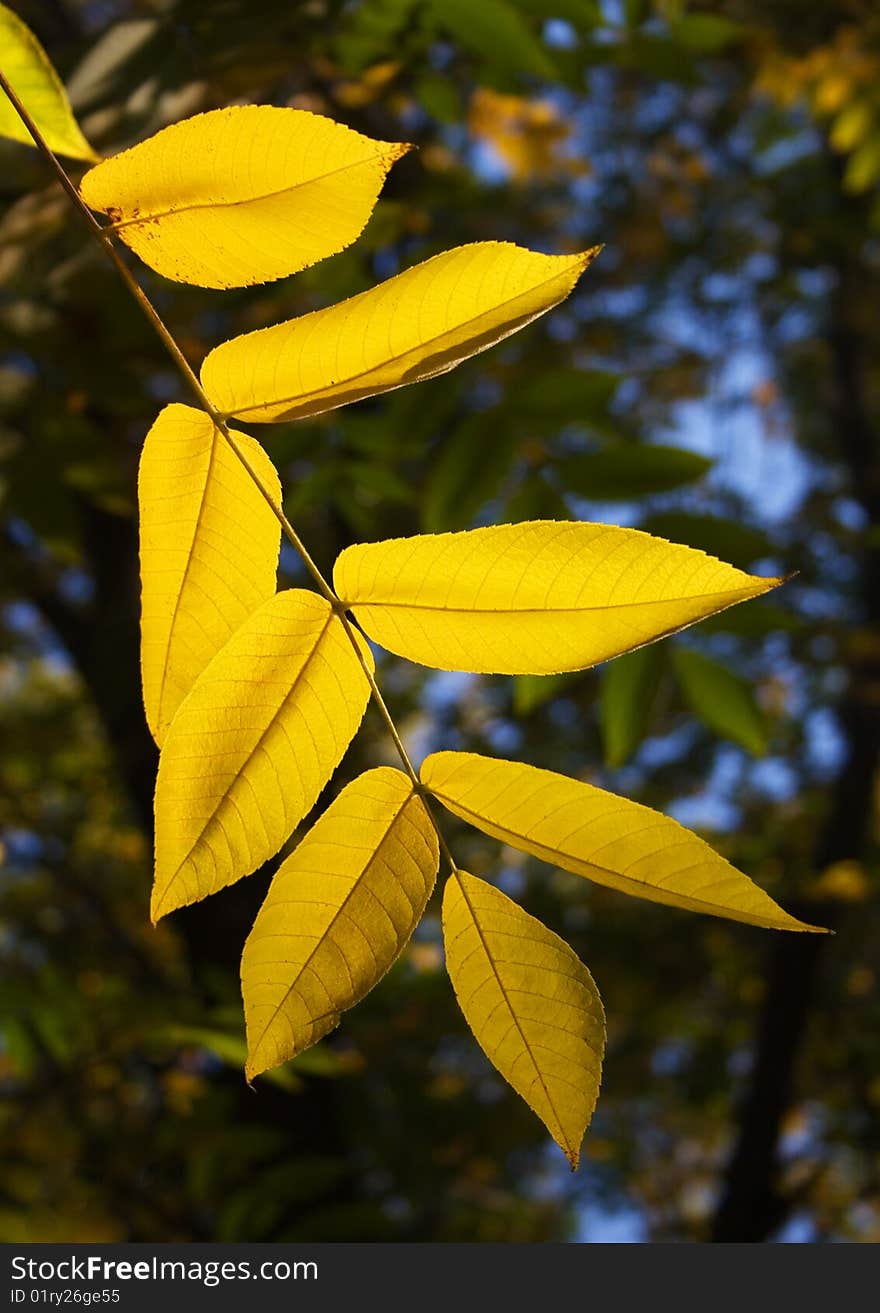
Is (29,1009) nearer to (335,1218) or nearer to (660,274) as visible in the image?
(335,1218)

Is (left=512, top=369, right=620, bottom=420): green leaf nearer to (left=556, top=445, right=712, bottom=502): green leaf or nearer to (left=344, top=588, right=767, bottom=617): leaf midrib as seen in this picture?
(left=556, top=445, right=712, bottom=502): green leaf

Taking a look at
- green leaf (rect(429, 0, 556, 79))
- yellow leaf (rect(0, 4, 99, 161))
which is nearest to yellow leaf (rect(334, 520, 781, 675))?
yellow leaf (rect(0, 4, 99, 161))

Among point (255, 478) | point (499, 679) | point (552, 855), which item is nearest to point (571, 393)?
point (255, 478)

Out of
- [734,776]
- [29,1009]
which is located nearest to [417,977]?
[29,1009]

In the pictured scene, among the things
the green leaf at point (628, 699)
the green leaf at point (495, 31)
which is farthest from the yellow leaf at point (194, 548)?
the green leaf at point (495, 31)

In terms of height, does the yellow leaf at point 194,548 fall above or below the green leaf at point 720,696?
above

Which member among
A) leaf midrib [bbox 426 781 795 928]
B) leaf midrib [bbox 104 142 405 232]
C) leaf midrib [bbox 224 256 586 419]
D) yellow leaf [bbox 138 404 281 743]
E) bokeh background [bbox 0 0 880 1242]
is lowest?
bokeh background [bbox 0 0 880 1242]

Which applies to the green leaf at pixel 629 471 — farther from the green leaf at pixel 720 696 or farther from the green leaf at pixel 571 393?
the green leaf at pixel 720 696
